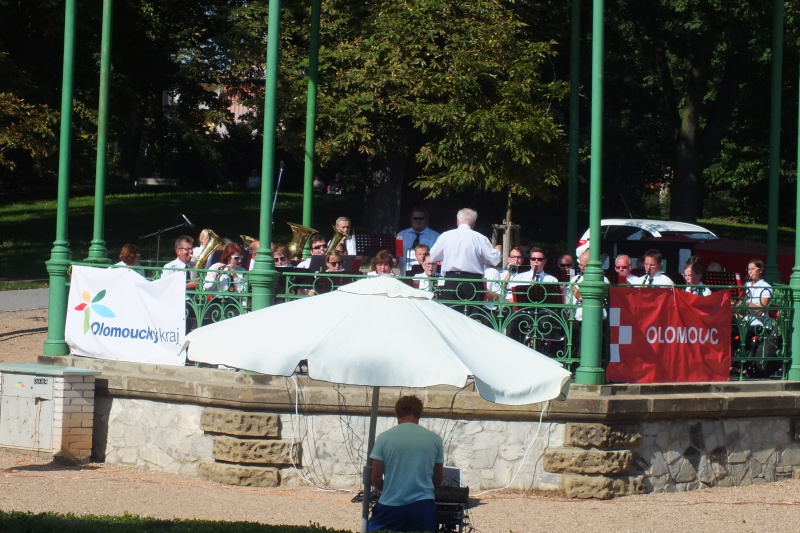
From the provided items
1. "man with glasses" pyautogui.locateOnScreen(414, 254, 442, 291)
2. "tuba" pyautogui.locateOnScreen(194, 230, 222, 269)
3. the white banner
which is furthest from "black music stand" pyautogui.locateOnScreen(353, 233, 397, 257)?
the white banner

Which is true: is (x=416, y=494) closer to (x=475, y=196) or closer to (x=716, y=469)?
(x=716, y=469)

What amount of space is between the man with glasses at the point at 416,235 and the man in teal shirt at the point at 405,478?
6.27 m

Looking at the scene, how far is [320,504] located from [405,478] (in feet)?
7.24

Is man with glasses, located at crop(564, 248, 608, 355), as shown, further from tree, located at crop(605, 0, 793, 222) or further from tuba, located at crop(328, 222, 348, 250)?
tree, located at crop(605, 0, 793, 222)

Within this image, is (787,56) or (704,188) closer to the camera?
(787,56)

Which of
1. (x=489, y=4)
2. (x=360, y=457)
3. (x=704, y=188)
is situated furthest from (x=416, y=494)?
(x=704, y=188)

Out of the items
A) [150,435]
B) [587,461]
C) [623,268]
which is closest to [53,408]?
[150,435]

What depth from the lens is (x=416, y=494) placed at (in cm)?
739

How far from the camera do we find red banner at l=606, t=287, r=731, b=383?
10.3 meters

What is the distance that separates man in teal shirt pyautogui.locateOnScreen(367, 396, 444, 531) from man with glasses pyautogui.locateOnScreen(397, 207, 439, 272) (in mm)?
6273

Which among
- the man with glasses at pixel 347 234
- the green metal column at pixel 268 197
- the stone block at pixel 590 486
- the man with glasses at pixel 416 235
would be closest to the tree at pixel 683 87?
the man with glasses at pixel 416 235

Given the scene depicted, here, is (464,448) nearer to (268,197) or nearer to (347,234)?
(268,197)

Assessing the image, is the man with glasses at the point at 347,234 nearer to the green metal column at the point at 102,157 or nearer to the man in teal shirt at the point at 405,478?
the green metal column at the point at 102,157

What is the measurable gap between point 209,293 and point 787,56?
20.8 metres
